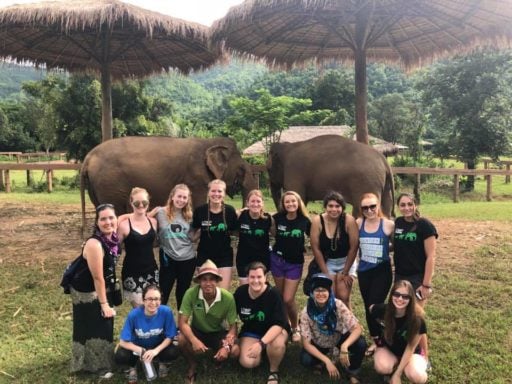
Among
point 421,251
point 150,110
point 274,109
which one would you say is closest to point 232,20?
point 421,251

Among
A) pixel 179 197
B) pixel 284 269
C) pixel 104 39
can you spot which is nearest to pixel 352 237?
pixel 284 269

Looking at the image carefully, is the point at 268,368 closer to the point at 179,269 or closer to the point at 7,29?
the point at 179,269

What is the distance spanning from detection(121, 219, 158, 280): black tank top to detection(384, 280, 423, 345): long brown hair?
2061 millimetres

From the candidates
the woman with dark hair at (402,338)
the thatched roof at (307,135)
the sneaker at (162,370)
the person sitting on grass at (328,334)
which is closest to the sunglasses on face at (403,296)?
the woman with dark hair at (402,338)

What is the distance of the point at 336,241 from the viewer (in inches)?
162

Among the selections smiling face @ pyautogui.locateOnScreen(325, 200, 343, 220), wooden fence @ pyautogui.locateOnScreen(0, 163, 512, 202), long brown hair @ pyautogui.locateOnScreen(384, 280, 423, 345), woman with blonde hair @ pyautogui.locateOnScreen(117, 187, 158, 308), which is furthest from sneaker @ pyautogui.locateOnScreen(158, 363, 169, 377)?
wooden fence @ pyautogui.locateOnScreen(0, 163, 512, 202)

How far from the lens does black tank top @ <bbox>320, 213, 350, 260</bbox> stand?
4.12m

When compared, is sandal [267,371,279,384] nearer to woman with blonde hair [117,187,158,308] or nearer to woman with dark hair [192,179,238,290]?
woman with dark hair [192,179,238,290]

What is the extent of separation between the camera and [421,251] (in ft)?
12.9

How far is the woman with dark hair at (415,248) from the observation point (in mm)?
3879

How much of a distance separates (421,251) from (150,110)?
62.1 ft

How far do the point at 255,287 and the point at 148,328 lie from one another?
912mm

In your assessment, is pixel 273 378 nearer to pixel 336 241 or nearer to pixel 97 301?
pixel 336 241

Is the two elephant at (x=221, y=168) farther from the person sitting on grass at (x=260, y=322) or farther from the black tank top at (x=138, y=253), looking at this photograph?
the black tank top at (x=138, y=253)
